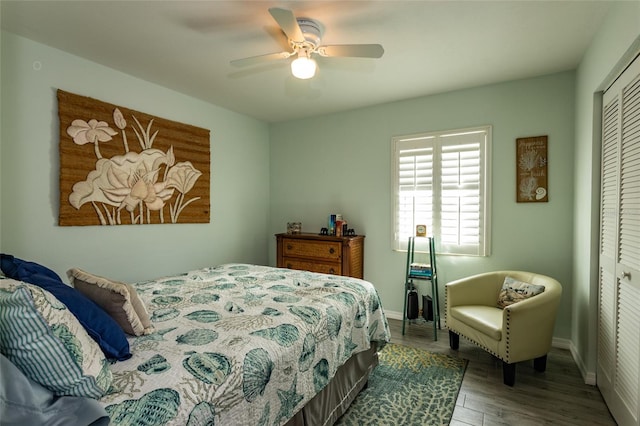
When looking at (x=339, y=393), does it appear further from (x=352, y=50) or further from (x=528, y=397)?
(x=352, y=50)

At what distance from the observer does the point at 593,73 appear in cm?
235

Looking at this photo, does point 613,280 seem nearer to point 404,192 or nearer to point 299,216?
point 404,192

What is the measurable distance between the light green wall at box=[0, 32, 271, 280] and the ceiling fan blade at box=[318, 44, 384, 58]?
2.09m

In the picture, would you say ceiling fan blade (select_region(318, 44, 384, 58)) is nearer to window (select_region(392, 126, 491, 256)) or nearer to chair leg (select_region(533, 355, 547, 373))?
window (select_region(392, 126, 491, 256))

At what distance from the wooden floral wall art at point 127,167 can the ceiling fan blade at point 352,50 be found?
205cm

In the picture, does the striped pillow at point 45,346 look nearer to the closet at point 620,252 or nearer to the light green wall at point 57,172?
the light green wall at point 57,172

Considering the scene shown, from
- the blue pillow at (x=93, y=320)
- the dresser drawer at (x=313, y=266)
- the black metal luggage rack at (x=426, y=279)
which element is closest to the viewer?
the blue pillow at (x=93, y=320)

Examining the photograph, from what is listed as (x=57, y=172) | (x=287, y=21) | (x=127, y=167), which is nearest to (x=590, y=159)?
(x=287, y=21)

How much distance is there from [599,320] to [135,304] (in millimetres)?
3038

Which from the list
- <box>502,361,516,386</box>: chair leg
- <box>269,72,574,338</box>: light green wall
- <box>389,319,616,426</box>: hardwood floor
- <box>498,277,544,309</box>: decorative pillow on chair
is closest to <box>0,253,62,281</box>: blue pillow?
→ <box>389,319,616,426</box>: hardwood floor

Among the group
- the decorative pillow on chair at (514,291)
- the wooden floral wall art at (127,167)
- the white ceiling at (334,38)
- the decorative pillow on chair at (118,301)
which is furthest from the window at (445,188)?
the decorative pillow on chair at (118,301)

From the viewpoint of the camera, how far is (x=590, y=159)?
7.84 ft

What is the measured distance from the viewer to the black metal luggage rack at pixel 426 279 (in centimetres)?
329

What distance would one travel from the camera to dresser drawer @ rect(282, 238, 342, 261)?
373 cm
